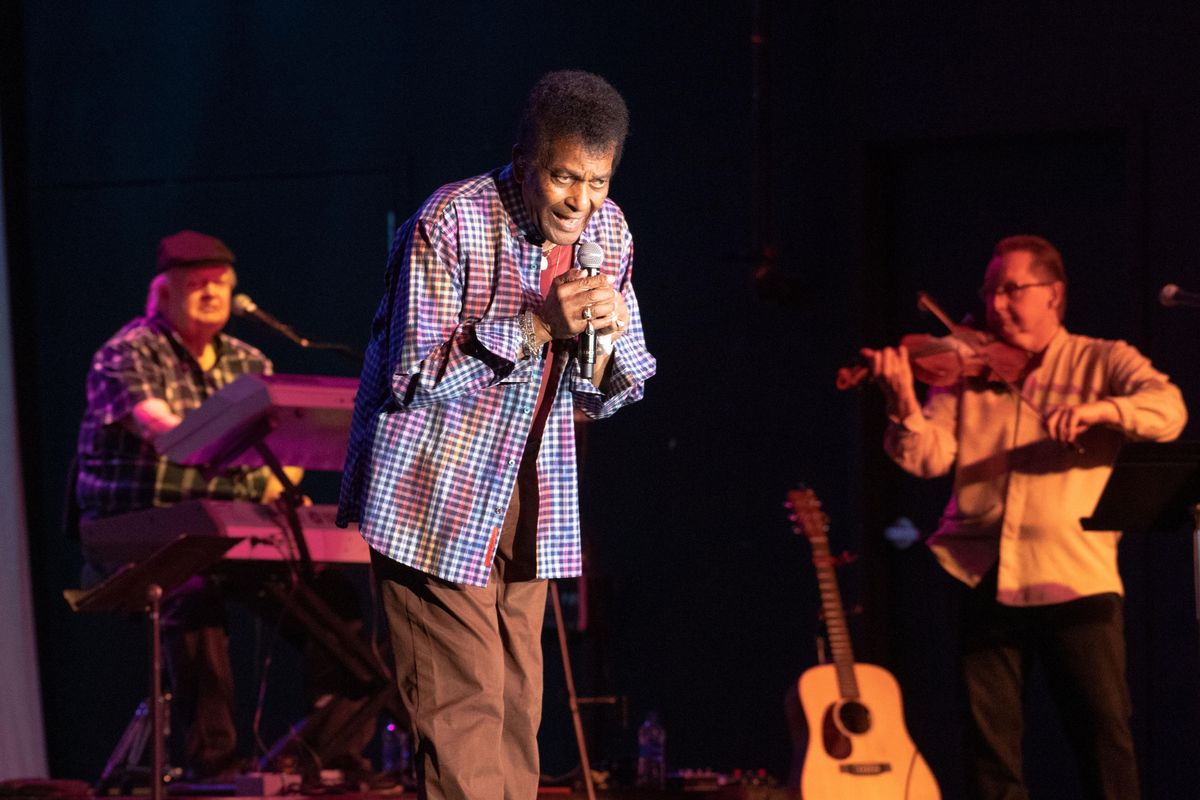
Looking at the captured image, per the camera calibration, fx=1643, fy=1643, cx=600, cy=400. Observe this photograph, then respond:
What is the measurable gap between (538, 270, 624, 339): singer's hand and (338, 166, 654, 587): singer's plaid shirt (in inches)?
3.2

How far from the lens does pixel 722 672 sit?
6.72m

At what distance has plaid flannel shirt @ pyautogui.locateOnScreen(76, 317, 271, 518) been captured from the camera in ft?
19.1

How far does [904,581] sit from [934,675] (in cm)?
40

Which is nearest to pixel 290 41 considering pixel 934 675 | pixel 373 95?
pixel 373 95

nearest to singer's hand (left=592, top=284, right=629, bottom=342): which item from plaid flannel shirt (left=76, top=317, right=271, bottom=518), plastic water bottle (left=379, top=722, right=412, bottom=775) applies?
plaid flannel shirt (left=76, top=317, right=271, bottom=518)

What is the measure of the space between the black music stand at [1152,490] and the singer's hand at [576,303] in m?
1.98

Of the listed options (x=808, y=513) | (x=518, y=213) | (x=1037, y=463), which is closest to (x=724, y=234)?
(x=808, y=513)

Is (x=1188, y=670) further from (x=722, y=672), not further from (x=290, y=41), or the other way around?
(x=290, y=41)

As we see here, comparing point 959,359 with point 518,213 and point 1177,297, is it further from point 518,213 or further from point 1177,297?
point 518,213

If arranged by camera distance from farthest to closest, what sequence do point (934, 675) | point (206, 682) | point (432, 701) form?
1. point (934, 675)
2. point (206, 682)
3. point (432, 701)

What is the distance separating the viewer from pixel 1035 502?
16.4 ft

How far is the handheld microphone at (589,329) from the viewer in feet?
9.74

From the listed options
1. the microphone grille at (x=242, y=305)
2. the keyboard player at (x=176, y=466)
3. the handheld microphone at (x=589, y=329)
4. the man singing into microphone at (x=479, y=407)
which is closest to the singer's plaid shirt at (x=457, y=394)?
the man singing into microphone at (x=479, y=407)

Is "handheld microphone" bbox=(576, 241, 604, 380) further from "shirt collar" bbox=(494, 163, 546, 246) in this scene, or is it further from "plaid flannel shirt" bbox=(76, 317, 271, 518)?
"plaid flannel shirt" bbox=(76, 317, 271, 518)
